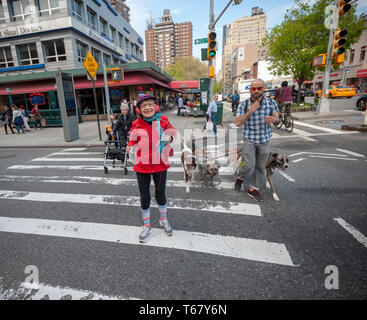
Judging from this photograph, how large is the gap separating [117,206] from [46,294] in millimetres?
2092

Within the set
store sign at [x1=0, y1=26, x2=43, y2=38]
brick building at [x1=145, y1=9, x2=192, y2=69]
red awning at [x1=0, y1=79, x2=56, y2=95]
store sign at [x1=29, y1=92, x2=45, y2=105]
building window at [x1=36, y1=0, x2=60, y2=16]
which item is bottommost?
store sign at [x1=29, y1=92, x2=45, y2=105]

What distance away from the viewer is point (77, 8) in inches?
1010

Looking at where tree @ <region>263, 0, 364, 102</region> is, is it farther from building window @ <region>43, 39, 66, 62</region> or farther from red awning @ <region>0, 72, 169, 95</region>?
building window @ <region>43, 39, 66, 62</region>

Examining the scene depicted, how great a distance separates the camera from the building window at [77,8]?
24516mm

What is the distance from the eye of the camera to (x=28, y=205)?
448 centimetres

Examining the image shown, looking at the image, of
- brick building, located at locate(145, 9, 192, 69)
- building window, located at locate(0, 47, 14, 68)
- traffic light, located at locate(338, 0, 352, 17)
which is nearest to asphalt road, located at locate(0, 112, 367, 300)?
traffic light, located at locate(338, 0, 352, 17)

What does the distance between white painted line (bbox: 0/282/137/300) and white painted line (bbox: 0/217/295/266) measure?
91cm

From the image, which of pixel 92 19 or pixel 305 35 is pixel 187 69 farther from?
pixel 305 35

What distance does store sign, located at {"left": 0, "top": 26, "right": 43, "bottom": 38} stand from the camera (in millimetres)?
24413

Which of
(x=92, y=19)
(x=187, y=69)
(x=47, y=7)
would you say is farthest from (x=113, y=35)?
(x=187, y=69)

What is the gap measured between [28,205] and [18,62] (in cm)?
3058

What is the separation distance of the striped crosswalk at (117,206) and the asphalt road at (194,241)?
22mm

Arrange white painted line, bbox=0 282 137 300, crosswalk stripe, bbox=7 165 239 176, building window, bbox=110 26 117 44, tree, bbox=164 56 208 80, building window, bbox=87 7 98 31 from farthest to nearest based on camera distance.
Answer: tree, bbox=164 56 208 80
building window, bbox=110 26 117 44
building window, bbox=87 7 98 31
crosswalk stripe, bbox=7 165 239 176
white painted line, bbox=0 282 137 300

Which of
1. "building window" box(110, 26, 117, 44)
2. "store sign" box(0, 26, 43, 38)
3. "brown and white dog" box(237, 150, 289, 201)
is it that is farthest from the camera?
"building window" box(110, 26, 117, 44)
